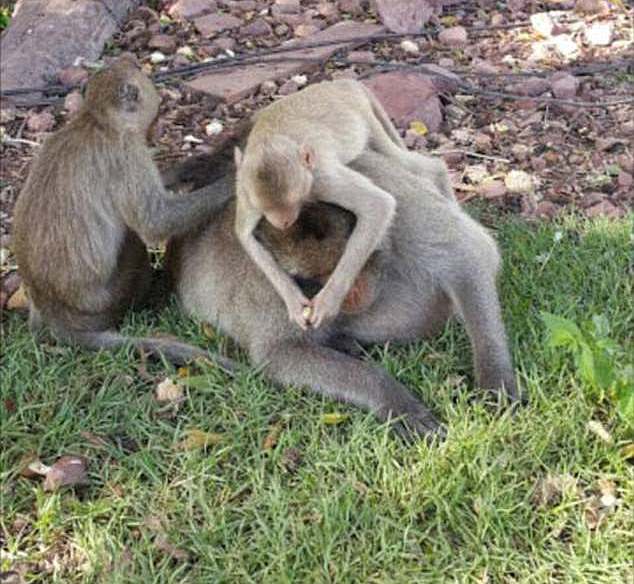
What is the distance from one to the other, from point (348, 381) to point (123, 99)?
1545mm

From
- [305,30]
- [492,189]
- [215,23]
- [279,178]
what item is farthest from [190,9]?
[279,178]

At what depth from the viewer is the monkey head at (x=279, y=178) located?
4.34 metres

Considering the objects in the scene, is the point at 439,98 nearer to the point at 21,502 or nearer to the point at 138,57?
the point at 138,57

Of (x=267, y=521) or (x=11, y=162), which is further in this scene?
(x=11, y=162)

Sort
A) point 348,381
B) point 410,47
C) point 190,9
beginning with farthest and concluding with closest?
point 190,9 → point 410,47 → point 348,381

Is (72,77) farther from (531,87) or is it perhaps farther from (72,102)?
(531,87)

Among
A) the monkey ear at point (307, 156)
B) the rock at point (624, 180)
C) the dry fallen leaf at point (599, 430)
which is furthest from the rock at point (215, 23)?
the dry fallen leaf at point (599, 430)

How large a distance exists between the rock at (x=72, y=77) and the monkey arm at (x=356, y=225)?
328 centimetres

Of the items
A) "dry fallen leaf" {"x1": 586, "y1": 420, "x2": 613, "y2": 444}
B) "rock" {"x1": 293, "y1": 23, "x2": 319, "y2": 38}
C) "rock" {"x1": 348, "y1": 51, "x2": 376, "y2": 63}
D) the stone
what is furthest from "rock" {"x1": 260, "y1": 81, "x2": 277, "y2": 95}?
"dry fallen leaf" {"x1": 586, "y1": 420, "x2": 613, "y2": 444}

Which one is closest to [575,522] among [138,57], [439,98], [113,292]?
[113,292]

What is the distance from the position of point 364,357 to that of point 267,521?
1.06 meters

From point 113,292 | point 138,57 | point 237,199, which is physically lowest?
point 138,57

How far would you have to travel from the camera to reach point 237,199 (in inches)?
190

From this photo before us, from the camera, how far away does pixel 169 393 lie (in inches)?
189
